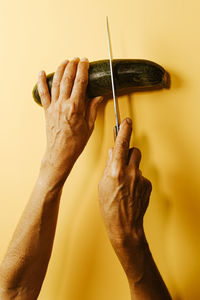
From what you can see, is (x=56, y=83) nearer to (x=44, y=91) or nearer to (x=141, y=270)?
(x=44, y=91)

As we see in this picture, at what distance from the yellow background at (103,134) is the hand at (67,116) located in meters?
0.12

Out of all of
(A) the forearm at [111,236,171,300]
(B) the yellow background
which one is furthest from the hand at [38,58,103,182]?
(A) the forearm at [111,236,171,300]

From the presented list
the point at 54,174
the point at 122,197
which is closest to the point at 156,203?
the point at 122,197

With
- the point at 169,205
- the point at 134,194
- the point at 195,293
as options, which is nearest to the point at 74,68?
the point at 134,194

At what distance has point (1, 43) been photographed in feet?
3.24

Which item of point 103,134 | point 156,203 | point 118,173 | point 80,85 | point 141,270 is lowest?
point 141,270

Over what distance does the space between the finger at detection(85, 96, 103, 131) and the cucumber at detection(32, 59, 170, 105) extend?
0.10 feet

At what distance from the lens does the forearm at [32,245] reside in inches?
30.2

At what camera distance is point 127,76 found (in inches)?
29.3

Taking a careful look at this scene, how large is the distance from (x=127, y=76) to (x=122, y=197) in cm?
34

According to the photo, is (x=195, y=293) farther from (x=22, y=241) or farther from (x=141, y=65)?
(x=141, y=65)

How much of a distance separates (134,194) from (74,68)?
0.40m

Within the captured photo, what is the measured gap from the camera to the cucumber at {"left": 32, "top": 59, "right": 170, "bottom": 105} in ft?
2.42

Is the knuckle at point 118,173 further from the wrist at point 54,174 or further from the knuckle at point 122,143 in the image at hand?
the wrist at point 54,174
